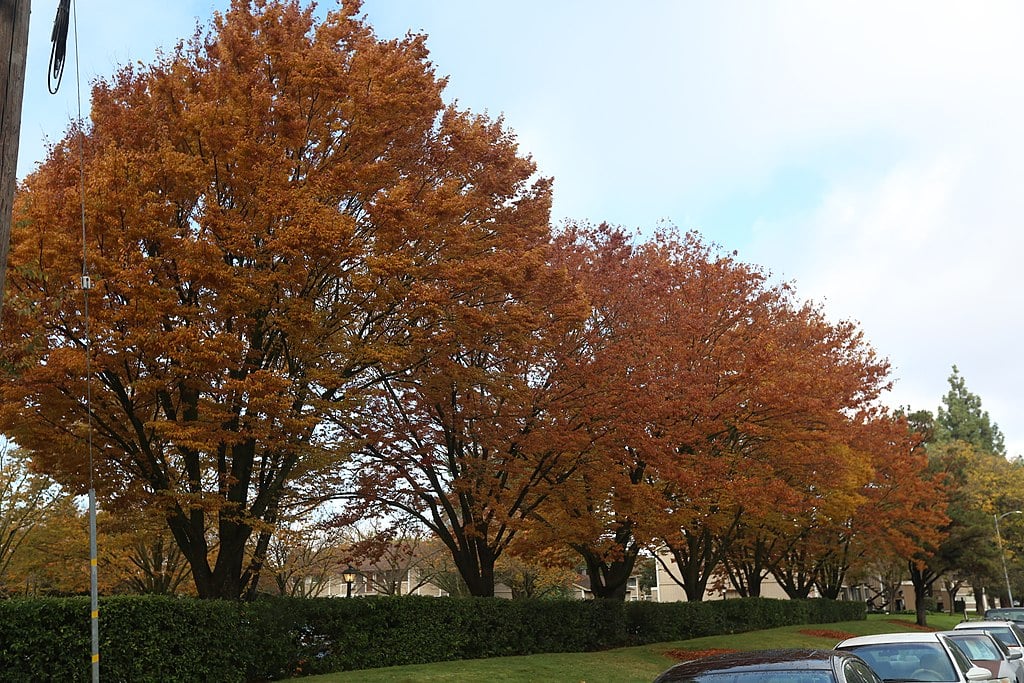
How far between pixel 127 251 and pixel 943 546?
48.3 metres

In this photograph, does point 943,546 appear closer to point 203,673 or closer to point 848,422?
point 848,422

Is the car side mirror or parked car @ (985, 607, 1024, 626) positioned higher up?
the car side mirror

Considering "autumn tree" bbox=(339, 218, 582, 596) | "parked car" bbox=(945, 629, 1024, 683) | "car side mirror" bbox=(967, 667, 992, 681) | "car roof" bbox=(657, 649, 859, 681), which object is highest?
"autumn tree" bbox=(339, 218, 582, 596)

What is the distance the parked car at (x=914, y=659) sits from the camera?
10758mm

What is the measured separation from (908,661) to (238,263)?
44.2 ft

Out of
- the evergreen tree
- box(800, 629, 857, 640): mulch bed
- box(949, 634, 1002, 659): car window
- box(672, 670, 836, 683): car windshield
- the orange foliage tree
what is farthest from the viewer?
the evergreen tree

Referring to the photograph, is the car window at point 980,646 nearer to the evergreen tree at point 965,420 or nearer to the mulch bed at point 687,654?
the mulch bed at point 687,654

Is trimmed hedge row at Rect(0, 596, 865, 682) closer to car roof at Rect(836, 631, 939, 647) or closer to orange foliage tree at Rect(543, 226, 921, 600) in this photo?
orange foliage tree at Rect(543, 226, 921, 600)

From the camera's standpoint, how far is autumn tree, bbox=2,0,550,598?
16.0m

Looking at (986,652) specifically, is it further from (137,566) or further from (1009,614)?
(137,566)

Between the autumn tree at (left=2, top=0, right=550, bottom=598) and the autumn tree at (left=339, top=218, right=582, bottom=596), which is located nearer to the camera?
the autumn tree at (left=2, top=0, right=550, bottom=598)

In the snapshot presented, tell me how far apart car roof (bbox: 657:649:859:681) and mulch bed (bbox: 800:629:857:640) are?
33135 mm

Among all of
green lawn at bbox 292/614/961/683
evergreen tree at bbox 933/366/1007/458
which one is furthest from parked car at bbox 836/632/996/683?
evergreen tree at bbox 933/366/1007/458

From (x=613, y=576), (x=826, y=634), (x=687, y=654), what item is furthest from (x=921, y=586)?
(x=687, y=654)
